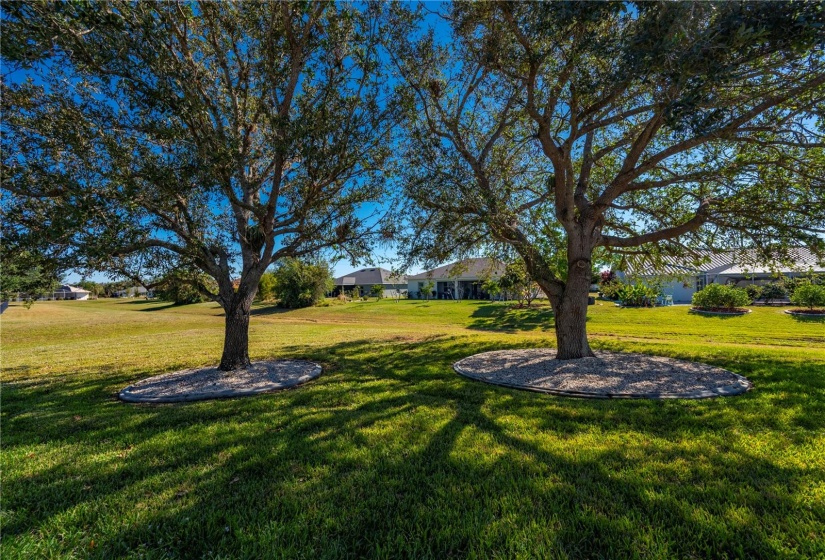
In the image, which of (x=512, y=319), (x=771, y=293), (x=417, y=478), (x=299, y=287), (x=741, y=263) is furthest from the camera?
(x=299, y=287)

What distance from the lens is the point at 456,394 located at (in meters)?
6.01

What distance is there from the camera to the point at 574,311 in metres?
7.78

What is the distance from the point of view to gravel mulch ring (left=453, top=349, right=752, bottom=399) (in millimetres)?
5734

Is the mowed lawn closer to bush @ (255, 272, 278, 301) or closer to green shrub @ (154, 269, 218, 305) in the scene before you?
green shrub @ (154, 269, 218, 305)

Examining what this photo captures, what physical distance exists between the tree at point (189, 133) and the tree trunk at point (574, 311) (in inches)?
190

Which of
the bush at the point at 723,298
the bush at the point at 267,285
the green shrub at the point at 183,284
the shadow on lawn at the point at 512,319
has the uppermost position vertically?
the bush at the point at 267,285

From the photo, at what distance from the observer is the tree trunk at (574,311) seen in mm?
7723

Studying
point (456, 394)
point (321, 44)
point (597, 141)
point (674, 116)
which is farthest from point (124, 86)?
point (597, 141)

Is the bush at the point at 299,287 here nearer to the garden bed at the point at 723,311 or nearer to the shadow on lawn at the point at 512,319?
the shadow on lawn at the point at 512,319

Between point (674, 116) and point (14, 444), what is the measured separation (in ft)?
29.3

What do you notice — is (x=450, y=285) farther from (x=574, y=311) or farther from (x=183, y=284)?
(x=183, y=284)

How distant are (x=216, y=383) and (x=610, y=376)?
792 centimetres

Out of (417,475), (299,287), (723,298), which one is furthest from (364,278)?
(417,475)

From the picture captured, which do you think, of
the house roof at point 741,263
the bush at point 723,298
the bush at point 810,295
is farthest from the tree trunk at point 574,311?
the bush at point 810,295
